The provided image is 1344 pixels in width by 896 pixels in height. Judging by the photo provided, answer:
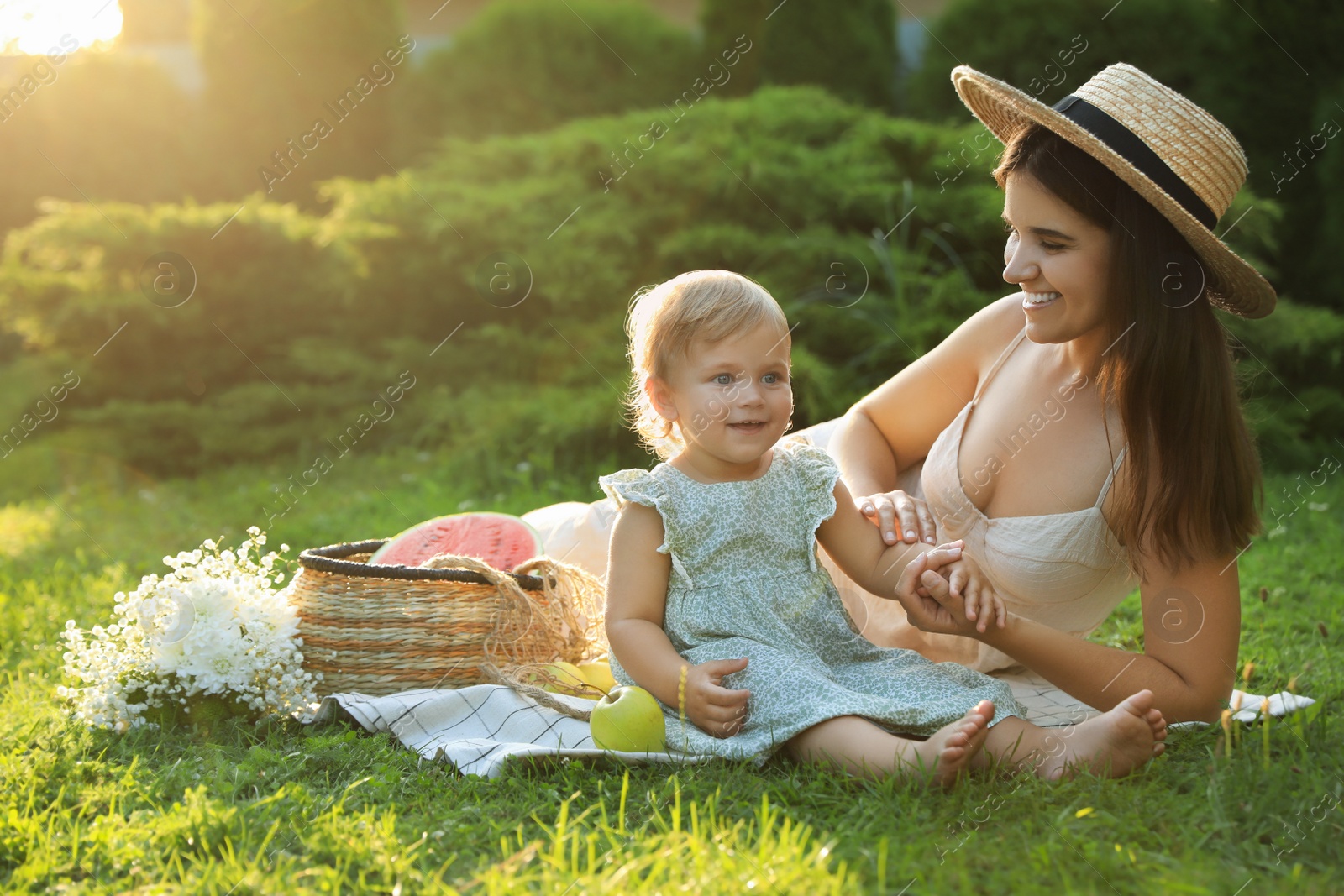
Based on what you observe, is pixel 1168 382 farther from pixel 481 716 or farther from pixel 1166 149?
pixel 481 716

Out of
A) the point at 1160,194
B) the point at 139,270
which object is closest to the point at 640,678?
the point at 1160,194

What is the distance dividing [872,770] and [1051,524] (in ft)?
2.86

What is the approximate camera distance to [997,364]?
3.33m

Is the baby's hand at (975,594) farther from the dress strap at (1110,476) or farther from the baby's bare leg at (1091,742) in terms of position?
the dress strap at (1110,476)

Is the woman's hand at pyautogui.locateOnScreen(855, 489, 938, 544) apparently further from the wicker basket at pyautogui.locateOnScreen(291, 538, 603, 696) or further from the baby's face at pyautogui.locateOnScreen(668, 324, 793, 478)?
the wicker basket at pyautogui.locateOnScreen(291, 538, 603, 696)

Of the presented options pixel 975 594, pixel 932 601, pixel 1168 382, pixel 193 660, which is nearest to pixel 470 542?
pixel 193 660

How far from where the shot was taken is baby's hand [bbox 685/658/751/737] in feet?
8.59

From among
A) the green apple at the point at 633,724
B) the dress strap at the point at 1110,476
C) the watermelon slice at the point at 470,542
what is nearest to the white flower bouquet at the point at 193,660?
the watermelon slice at the point at 470,542

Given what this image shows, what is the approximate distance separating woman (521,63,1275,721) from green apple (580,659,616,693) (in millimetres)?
996

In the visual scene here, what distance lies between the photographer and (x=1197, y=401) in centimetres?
267

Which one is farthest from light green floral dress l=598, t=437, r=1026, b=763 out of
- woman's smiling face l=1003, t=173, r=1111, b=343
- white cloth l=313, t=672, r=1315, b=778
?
woman's smiling face l=1003, t=173, r=1111, b=343

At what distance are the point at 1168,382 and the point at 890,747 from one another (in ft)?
3.59

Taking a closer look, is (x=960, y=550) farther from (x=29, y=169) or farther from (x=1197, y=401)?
(x=29, y=169)

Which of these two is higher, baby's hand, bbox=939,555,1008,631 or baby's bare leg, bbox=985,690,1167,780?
baby's hand, bbox=939,555,1008,631
